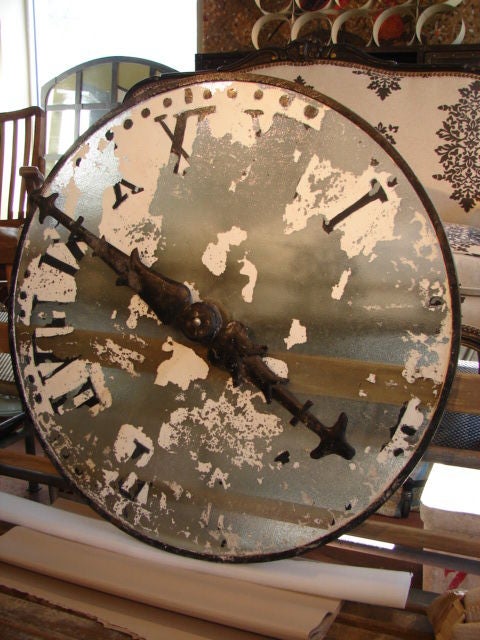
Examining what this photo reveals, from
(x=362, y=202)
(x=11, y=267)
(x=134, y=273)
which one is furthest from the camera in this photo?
(x=11, y=267)

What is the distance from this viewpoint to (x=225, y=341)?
32.8 inches

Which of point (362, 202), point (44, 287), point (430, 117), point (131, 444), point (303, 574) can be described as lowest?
point (303, 574)

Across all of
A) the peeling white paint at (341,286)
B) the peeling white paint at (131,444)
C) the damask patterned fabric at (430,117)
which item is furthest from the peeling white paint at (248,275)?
Answer: the damask patterned fabric at (430,117)

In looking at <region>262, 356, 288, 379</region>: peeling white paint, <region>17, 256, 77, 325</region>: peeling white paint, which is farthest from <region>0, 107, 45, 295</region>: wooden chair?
<region>262, 356, 288, 379</region>: peeling white paint

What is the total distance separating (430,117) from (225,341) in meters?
1.12

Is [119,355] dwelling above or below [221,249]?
below

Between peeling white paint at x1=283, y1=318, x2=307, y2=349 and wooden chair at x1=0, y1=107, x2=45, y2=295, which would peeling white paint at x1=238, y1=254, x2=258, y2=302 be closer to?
peeling white paint at x1=283, y1=318, x2=307, y2=349

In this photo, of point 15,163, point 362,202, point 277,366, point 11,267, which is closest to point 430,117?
point 362,202

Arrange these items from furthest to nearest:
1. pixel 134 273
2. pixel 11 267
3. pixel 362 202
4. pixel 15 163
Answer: pixel 15 163 → pixel 11 267 → pixel 134 273 → pixel 362 202

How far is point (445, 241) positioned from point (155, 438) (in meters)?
0.51

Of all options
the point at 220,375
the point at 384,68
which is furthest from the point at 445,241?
the point at 384,68

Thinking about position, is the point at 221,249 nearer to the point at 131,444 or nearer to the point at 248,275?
the point at 248,275

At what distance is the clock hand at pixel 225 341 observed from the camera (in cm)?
81

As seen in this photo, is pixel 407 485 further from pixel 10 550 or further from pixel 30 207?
pixel 30 207
